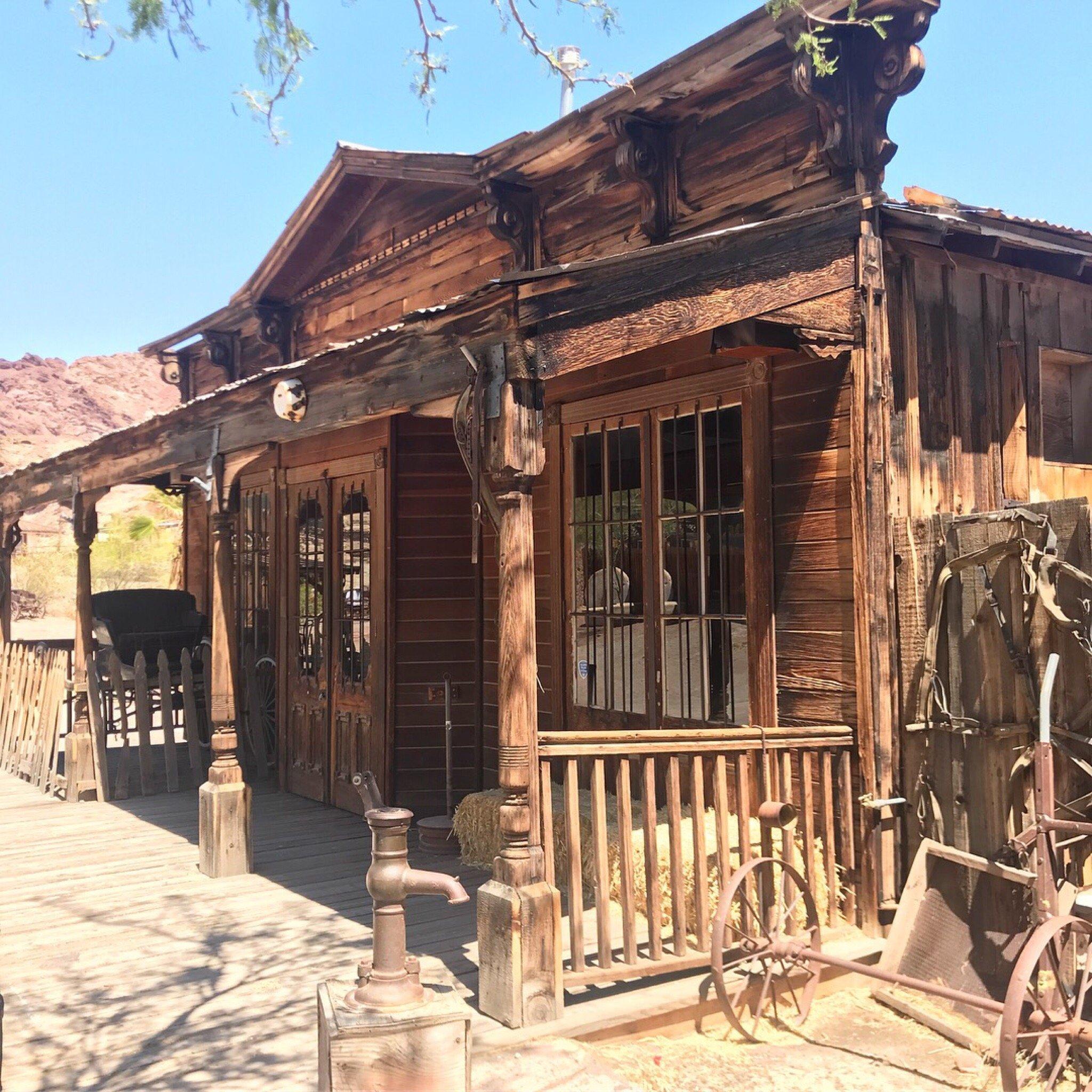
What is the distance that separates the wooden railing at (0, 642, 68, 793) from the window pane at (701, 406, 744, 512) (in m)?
6.74

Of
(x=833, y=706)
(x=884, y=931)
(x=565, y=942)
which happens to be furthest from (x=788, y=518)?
(x=565, y=942)

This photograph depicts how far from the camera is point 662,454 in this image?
6504 millimetres

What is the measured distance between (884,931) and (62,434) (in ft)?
232

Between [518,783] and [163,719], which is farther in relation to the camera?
[163,719]

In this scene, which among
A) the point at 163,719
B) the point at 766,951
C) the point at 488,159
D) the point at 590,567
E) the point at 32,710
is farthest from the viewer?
the point at 32,710

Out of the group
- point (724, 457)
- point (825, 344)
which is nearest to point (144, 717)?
point (724, 457)

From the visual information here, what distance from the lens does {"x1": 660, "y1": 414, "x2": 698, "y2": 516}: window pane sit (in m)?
6.28

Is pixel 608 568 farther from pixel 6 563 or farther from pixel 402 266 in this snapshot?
pixel 6 563

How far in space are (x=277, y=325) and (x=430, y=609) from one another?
435 cm

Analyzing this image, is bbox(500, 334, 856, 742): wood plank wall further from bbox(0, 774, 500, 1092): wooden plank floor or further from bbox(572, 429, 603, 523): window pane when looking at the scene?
bbox(0, 774, 500, 1092): wooden plank floor

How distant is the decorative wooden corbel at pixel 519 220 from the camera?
7758 millimetres

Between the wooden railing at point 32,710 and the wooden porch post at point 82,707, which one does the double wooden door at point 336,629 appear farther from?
the wooden railing at point 32,710

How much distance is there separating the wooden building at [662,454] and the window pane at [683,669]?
0.02m

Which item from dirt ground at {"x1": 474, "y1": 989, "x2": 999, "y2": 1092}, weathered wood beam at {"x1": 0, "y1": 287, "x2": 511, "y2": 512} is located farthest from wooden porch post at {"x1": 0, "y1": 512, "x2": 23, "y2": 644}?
dirt ground at {"x1": 474, "y1": 989, "x2": 999, "y2": 1092}
